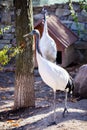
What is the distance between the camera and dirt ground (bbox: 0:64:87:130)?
5.23 metres

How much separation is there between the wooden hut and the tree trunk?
10.5 ft

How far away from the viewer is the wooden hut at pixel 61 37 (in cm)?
938

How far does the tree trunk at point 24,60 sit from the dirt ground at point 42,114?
19 cm

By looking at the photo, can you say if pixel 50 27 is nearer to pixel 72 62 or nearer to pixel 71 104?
pixel 72 62

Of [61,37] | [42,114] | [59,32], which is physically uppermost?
[59,32]

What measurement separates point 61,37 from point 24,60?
135 inches

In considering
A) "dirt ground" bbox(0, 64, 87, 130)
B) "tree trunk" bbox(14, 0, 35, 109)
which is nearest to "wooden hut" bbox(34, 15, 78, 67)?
"dirt ground" bbox(0, 64, 87, 130)

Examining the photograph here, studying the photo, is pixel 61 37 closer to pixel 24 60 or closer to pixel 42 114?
pixel 24 60

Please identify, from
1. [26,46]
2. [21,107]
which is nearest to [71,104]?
[21,107]

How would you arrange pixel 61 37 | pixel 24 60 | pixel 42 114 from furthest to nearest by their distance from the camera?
1. pixel 61 37
2. pixel 24 60
3. pixel 42 114

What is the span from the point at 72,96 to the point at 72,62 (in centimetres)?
305

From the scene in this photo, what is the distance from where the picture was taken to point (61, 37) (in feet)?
31.1

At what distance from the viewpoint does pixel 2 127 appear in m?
5.64

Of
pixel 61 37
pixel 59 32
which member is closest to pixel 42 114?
pixel 61 37
